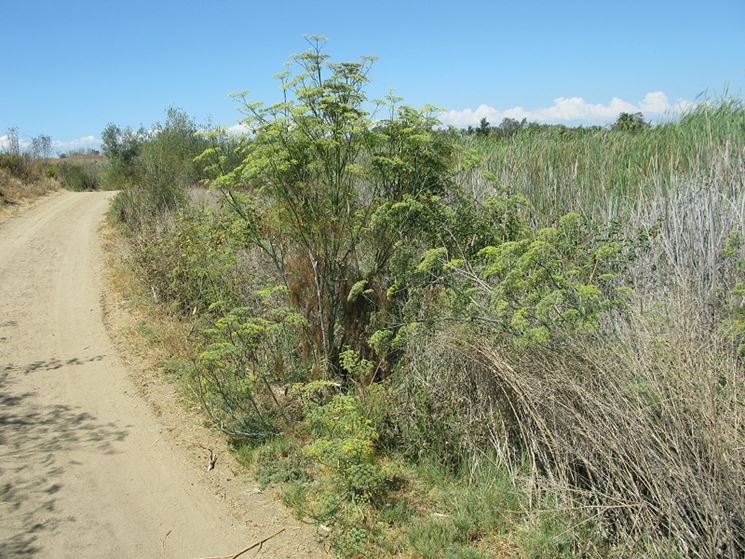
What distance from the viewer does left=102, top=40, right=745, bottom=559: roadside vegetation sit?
3631 millimetres

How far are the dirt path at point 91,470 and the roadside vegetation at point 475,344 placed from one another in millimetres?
534

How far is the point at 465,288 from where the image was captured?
5.12 metres

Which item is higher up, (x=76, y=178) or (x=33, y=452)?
(x=76, y=178)

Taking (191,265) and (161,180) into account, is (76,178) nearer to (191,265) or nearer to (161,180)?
(161,180)

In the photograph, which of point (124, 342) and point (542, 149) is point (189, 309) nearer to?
point (124, 342)

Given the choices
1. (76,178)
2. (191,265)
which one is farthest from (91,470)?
(76,178)

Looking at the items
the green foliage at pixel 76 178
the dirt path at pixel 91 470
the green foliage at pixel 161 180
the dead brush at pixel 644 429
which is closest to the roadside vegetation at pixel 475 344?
the dead brush at pixel 644 429

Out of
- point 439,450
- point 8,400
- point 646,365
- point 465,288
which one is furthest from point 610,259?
point 8,400

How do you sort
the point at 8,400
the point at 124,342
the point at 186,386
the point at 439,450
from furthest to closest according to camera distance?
the point at 124,342
the point at 186,386
the point at 8,400
the point at 439,450

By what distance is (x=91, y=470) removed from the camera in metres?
5.02

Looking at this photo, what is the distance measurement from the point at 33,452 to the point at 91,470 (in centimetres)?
64

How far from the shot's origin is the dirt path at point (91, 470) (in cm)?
420

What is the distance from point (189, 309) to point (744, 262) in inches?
291

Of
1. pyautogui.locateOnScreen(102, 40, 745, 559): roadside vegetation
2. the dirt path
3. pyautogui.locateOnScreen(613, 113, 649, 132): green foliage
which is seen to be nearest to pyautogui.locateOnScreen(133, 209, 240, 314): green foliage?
pyautogui.locateOnScreen(102, 40, 745, 559): roadside vegetation
